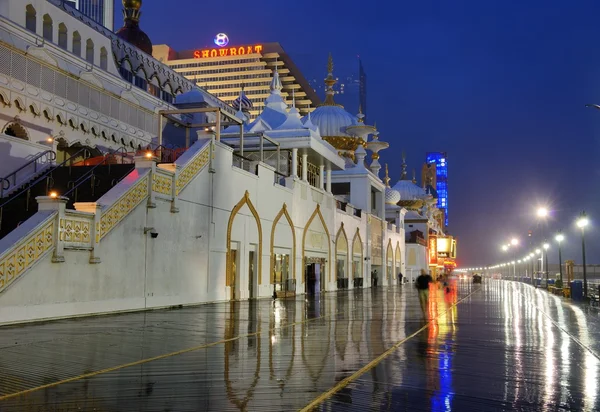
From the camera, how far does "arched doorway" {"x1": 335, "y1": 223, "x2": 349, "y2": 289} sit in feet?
142

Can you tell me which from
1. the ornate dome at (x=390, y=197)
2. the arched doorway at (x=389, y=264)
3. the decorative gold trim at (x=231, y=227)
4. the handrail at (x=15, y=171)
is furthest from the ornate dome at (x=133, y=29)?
the handrail at (x=15, y=171)

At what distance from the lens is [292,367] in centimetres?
874

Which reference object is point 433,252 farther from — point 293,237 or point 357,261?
point 293,237

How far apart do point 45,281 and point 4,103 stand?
624 inches

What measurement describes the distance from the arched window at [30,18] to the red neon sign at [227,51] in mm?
148274

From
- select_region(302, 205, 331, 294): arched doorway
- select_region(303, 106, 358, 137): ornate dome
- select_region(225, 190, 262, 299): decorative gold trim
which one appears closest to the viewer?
select_region(225, 190, 262, 299): decorative gold trim

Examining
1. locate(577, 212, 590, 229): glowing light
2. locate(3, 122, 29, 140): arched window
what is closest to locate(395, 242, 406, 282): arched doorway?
locate(577, 212, 590, 229): glowing light

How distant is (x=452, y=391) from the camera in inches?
282

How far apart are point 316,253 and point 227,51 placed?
159 m

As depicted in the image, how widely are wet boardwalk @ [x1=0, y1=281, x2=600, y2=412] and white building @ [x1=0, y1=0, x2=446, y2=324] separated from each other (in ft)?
7.21

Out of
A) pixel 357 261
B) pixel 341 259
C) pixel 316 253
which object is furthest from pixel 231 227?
pixel 357 261

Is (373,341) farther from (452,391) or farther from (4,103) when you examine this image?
(4,103)

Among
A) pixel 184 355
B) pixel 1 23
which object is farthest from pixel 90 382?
pixel 1 23

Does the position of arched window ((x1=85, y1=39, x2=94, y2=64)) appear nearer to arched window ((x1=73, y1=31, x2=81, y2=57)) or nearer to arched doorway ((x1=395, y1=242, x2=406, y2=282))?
arched window ((x1=73, y1=31, x2=81, y2=57))
